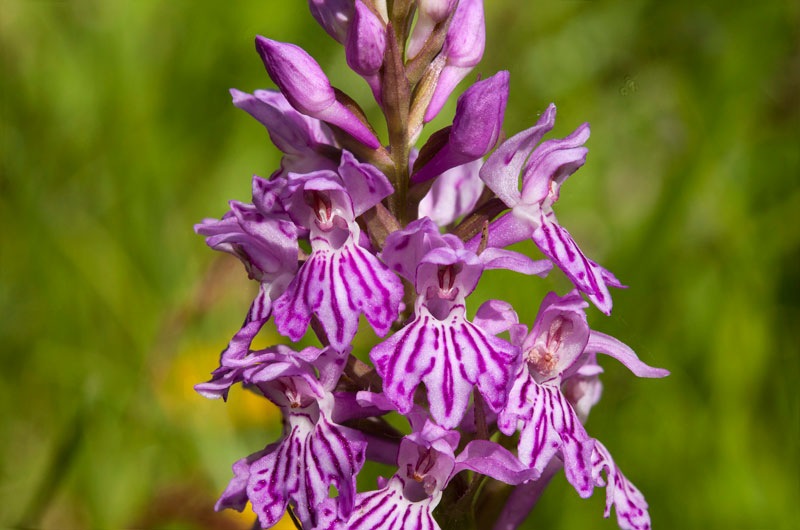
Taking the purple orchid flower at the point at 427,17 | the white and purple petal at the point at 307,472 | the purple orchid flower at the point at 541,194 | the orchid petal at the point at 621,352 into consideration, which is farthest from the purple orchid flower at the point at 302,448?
the purple orchid flower at the point at 427,17

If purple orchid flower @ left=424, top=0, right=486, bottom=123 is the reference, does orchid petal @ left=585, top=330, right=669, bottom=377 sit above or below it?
A: below

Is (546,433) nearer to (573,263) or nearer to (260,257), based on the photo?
(573,263)

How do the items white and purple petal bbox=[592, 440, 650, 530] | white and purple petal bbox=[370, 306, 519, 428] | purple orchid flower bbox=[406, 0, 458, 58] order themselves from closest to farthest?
white and purple petal bbox=[370, 306, 519, 428] → white and purple petal bbox=[592, 440, 650, 530] → purple orchid flower bbox=[406, 0, 458, 58]

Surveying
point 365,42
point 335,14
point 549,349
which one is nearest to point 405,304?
point 549,349

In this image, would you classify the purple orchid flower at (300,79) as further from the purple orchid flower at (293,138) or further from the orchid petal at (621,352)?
the orchid petal at (621,352)

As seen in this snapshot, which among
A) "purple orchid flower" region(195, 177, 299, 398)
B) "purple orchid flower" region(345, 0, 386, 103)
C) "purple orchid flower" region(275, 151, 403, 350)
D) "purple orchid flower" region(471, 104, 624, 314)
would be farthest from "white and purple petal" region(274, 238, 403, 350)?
"purple orchid flower" region(345, 0, 386, 103)

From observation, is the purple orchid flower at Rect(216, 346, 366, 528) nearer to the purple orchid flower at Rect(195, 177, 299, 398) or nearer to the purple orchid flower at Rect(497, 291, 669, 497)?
the purple orchid flower at Rect(195, 177, 299, 398)

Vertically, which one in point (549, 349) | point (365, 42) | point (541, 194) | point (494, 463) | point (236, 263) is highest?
point (365, 42)
